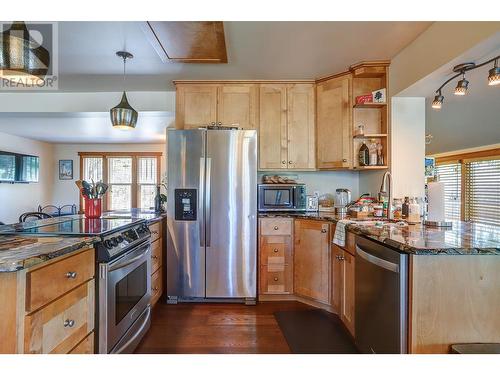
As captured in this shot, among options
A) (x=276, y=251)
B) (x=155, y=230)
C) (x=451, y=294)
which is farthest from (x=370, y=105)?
(x=155, y=230)

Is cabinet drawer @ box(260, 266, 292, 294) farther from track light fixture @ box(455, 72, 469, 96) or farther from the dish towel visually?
track light fixture @ box(455, 72, 469, 96)

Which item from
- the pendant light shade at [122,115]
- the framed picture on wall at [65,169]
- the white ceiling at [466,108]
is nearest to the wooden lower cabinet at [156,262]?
the pendant light shade at [122,115]

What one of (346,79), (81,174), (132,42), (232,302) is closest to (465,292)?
(232,302)

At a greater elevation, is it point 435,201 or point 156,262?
point 435,201

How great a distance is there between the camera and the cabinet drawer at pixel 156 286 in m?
2.67

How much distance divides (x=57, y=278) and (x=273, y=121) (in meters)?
2.53

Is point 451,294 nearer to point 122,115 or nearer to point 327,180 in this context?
point 327,180

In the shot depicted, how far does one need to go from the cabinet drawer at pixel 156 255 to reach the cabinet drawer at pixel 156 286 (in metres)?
0.06

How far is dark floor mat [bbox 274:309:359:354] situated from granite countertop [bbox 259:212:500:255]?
867 millimetres

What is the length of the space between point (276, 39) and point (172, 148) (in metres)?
1.40

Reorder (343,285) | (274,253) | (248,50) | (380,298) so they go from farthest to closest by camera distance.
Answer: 1. (274,253)
2. (248,50)
3. (343,285)
4. (380,298)

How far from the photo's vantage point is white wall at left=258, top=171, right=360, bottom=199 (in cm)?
345

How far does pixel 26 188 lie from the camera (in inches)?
254
